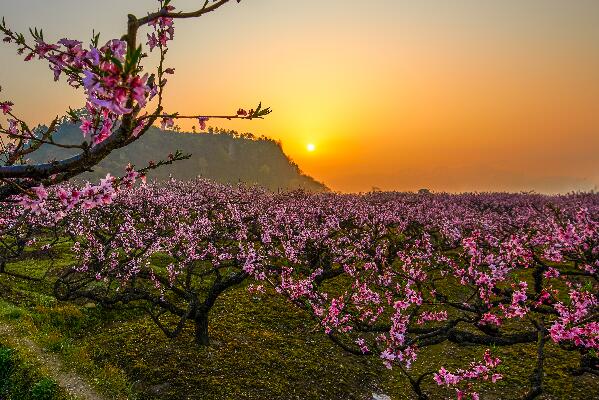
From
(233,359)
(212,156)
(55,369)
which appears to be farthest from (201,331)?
(212,156)

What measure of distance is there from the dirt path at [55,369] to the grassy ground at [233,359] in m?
0.20

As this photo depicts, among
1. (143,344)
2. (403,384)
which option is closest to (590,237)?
(403,384)

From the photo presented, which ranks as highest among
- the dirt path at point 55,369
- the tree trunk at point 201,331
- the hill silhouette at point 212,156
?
the hill silhouette at point 212,156

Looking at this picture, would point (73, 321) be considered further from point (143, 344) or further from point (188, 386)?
point (188, 386)

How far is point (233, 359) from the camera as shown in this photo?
1259 centimetres

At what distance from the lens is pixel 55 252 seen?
24516 mm

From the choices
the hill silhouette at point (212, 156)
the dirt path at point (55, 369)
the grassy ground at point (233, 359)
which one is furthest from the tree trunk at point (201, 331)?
the hill silhouette at point (212, 156)

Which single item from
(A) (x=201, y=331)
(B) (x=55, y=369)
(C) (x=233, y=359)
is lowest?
(B) (x=55, y=369)

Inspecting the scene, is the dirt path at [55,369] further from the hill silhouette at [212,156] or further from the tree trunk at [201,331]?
the hill silhouette at [212,156]

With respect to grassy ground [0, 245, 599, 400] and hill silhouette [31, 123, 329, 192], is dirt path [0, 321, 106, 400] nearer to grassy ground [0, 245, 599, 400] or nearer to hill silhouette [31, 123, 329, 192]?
grassy ground [0, 245, 599, 400]

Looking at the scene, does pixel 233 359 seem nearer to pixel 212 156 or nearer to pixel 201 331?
pixel 201 331

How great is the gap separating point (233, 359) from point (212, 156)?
150 metres

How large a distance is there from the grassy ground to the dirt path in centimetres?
20

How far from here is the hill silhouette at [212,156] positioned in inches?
5384
